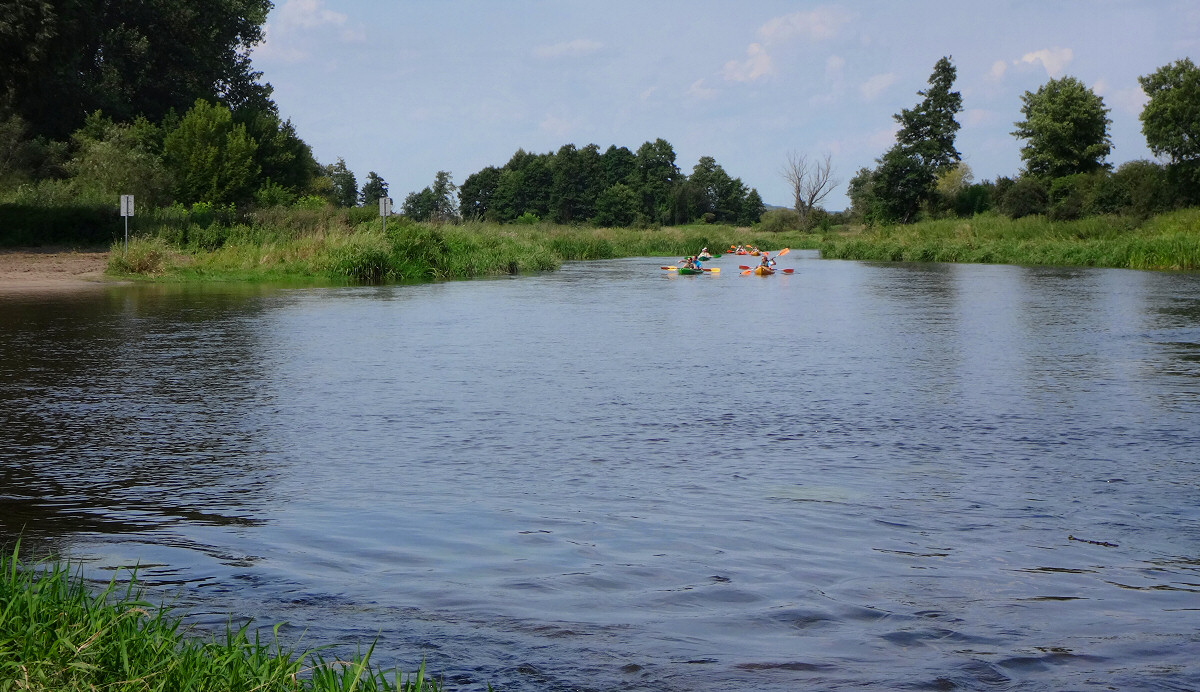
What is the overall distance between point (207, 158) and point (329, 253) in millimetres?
22504

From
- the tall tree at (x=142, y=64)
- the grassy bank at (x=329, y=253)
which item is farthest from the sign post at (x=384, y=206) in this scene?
the tall tree at (x=142, y=64)

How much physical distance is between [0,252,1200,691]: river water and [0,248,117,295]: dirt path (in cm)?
1217

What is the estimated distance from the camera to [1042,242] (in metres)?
53.9

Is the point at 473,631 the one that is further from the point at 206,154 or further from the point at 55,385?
the point at 206,154

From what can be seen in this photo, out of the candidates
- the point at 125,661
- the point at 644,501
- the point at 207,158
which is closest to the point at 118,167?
the point at 207,158

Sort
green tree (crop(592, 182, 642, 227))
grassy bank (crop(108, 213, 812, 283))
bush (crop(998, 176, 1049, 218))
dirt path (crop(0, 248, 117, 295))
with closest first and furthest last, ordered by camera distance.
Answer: dirt path (crop(0, 248, 117, 295))
grassy bank (crop(108, 213, 812, 283))
bush (crop(998, 176, 1049, 218))
green tree (crop(592, 182, 642, 227))

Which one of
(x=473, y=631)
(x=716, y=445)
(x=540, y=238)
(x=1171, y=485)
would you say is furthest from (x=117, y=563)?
(x=540, y=238)

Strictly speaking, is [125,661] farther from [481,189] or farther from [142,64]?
[481,189]

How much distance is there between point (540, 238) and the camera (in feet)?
178

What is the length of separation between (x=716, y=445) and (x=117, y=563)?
16.1ft

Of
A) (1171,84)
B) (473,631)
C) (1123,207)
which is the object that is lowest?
(473,631)

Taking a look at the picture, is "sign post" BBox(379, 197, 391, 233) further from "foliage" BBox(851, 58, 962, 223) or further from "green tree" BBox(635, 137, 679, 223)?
"green tree" BBox(635, 137, 679, 223)

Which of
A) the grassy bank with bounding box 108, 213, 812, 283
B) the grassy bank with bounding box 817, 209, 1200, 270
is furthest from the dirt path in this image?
the grassy bank with bounding box 817, 209, 1200, 270

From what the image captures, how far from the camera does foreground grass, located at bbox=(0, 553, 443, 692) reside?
3480 mm
